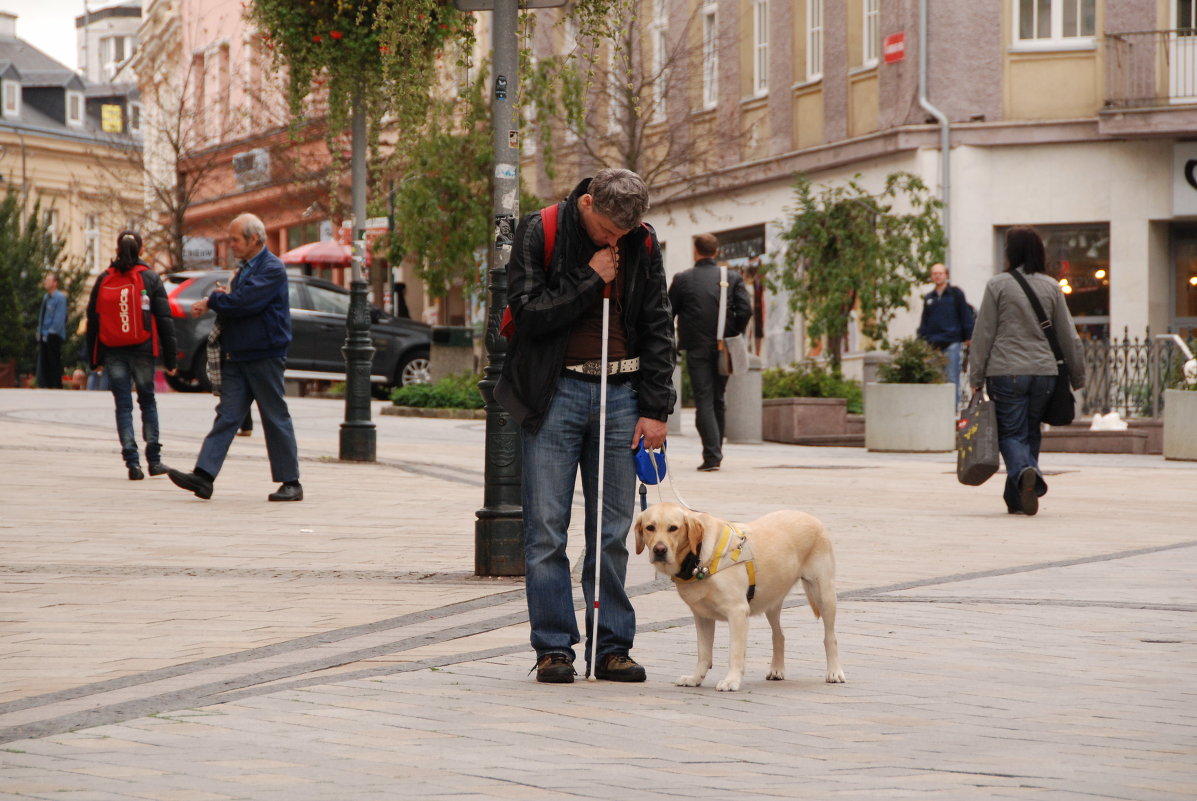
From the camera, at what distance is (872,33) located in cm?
2969

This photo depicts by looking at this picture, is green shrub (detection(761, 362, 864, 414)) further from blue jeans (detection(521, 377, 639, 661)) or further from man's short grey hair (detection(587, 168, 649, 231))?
man's short grey hair (detection(587, 168, 649, 231))

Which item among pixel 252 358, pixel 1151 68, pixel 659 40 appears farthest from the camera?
pixel 659 40

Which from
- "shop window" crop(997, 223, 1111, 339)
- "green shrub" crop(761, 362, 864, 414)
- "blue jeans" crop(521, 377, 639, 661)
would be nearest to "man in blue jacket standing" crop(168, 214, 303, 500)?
"blue jeans" crop(521, 377, 639, 661)

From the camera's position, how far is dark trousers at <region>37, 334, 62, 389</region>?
32.2 m

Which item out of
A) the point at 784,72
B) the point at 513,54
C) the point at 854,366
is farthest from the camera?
the point at 784,72

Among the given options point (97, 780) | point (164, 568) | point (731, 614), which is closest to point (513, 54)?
point (164, 568)

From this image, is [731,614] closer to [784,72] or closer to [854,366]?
[854,366]

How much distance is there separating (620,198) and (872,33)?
80.0 ft

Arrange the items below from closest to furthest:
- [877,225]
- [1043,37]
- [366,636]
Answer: [366,636] < [877,225] < [1043,37]

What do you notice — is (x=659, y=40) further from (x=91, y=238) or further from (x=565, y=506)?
(x=91, y=238)

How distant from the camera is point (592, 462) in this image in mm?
6594

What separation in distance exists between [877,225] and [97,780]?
19726 millimetres

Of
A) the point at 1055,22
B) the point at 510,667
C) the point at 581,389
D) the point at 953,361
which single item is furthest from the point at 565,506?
the point at 1055,22

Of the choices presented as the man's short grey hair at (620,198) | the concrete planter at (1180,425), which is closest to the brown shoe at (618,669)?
the man's short grey hair at (620,198)
